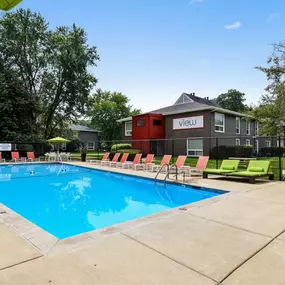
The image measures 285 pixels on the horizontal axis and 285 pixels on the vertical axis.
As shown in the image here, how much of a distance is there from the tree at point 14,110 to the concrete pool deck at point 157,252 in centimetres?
1837

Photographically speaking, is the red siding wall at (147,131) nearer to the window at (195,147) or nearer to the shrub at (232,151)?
the window at (195,147)

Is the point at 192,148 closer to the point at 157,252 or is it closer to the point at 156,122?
the point at 156,122

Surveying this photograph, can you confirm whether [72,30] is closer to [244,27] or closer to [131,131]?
[131,131]

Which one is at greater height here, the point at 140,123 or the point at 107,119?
the point at 107,119

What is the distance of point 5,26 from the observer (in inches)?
868

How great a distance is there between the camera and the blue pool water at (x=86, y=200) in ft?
18.4

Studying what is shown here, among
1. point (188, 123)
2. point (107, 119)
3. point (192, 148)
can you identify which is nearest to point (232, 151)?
point (192, 148)

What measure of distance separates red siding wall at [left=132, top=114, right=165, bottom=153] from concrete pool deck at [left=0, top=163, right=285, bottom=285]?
17779 millimetres

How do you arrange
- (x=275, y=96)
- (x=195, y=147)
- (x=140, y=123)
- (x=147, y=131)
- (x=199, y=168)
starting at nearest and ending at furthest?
(x=199, y=168)
(x=275, y=96)
(x=195, y=147)
(x=147, y=131)
(x=140, y=123)

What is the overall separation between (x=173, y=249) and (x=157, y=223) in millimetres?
1089

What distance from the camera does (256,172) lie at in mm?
9008

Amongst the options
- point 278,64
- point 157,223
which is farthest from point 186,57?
point 157,223

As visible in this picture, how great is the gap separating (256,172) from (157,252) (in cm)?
734

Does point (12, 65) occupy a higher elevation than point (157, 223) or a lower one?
higher
